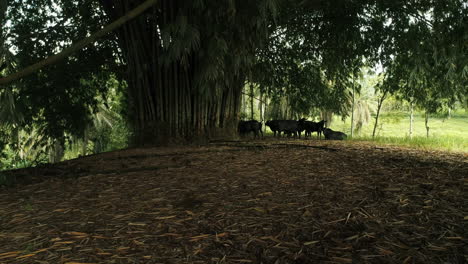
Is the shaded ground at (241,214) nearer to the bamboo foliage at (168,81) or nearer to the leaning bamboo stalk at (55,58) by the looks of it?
the leaning bamboo stalk at (55,58)

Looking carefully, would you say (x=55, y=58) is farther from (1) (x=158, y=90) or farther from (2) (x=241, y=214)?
(1) (x=158, y=90)

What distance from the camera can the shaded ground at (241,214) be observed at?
5.84ft

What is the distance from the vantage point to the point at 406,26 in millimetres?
7426

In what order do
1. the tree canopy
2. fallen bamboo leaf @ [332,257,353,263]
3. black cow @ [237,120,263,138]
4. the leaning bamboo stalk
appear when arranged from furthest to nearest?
black cow @ [237,120,263,138] < the tree canopy < the leaning bamboo stalk < fallen bamboo leaf @ [332,257,353,263]

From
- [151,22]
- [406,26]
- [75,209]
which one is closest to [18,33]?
[151,22]

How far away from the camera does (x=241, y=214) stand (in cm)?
234

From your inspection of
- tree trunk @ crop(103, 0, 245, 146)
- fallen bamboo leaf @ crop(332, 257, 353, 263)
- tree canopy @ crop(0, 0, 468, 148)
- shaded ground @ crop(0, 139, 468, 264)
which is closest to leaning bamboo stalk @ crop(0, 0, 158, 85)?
tree canopy @ crop(0, 0, 468, 148)

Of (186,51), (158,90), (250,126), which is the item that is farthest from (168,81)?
(250,126)

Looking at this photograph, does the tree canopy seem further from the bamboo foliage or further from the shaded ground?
the shaded ground

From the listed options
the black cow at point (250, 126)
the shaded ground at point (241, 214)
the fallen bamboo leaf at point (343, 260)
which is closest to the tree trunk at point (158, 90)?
the shaded ground at point (241, 214)

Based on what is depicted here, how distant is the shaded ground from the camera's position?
178cm

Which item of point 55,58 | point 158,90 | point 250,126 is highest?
point 158,90

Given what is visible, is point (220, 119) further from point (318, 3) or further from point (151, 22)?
point (318, 3)

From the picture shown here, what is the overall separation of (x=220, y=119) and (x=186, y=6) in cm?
325
